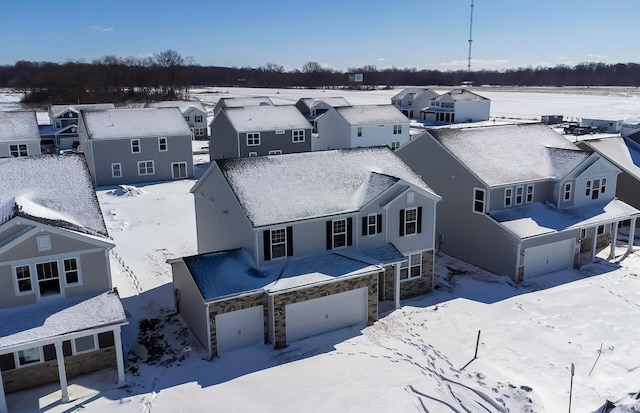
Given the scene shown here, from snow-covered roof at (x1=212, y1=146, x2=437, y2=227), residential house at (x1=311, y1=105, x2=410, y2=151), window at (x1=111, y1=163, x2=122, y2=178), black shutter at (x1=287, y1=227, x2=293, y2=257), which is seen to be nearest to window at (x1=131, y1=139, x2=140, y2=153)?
window at (x1=111, y1=163, x2=122, y2=178)

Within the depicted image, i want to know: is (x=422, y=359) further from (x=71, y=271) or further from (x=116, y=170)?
(x=116, y=170)

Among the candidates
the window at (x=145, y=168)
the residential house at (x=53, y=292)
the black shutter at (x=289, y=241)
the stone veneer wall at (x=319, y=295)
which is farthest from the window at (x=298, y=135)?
A: the residential house at (x=53, y=292)

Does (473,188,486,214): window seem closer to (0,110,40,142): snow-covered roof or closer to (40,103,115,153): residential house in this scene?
(0,110,40,142): snow-covered roof

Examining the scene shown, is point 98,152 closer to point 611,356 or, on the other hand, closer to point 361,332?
point 361,332

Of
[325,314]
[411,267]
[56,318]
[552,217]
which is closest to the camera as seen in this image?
[56,318]

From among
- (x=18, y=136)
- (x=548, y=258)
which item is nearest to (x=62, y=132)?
(x=18, y=136)

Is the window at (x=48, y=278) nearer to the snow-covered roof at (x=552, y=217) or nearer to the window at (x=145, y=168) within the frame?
the snow-covered roof at (x=552, y=217)
